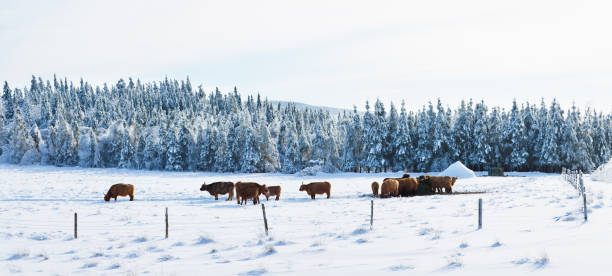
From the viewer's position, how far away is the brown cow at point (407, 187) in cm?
2920

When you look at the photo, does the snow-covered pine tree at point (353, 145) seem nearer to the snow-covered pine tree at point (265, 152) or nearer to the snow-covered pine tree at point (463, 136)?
the snow-covered pine tree at point (265, 152)

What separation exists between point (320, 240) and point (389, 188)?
15500 millimetres

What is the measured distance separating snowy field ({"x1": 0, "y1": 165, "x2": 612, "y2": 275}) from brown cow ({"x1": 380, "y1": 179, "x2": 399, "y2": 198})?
4.33 meters

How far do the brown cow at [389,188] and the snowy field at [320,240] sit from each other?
4.33 m

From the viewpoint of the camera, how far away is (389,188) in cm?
2803

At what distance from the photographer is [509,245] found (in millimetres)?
11812

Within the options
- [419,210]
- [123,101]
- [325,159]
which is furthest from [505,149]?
[123,101]

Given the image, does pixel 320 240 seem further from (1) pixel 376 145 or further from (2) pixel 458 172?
(1) pixel 376 145

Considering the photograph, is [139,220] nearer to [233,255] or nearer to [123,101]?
[233,255]

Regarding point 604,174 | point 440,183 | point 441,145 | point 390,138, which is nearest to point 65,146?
point 390,138

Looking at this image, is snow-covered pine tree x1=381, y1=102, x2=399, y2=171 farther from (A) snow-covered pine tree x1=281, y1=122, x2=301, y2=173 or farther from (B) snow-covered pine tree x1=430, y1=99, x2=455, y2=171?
(A) snow-covered pine tree x1=281, y1=122, x2=301, y2=173

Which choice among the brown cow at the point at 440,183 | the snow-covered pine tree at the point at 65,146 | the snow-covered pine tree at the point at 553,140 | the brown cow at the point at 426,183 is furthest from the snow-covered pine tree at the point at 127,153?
the snow-covered pine tree at the point at 553,140

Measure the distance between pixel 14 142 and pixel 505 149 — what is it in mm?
92119

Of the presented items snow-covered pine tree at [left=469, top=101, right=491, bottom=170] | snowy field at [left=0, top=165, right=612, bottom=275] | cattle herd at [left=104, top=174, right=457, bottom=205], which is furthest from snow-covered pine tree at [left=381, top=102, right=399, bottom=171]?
snowy field at [left=0, top=165, right=612, bottom=275]
